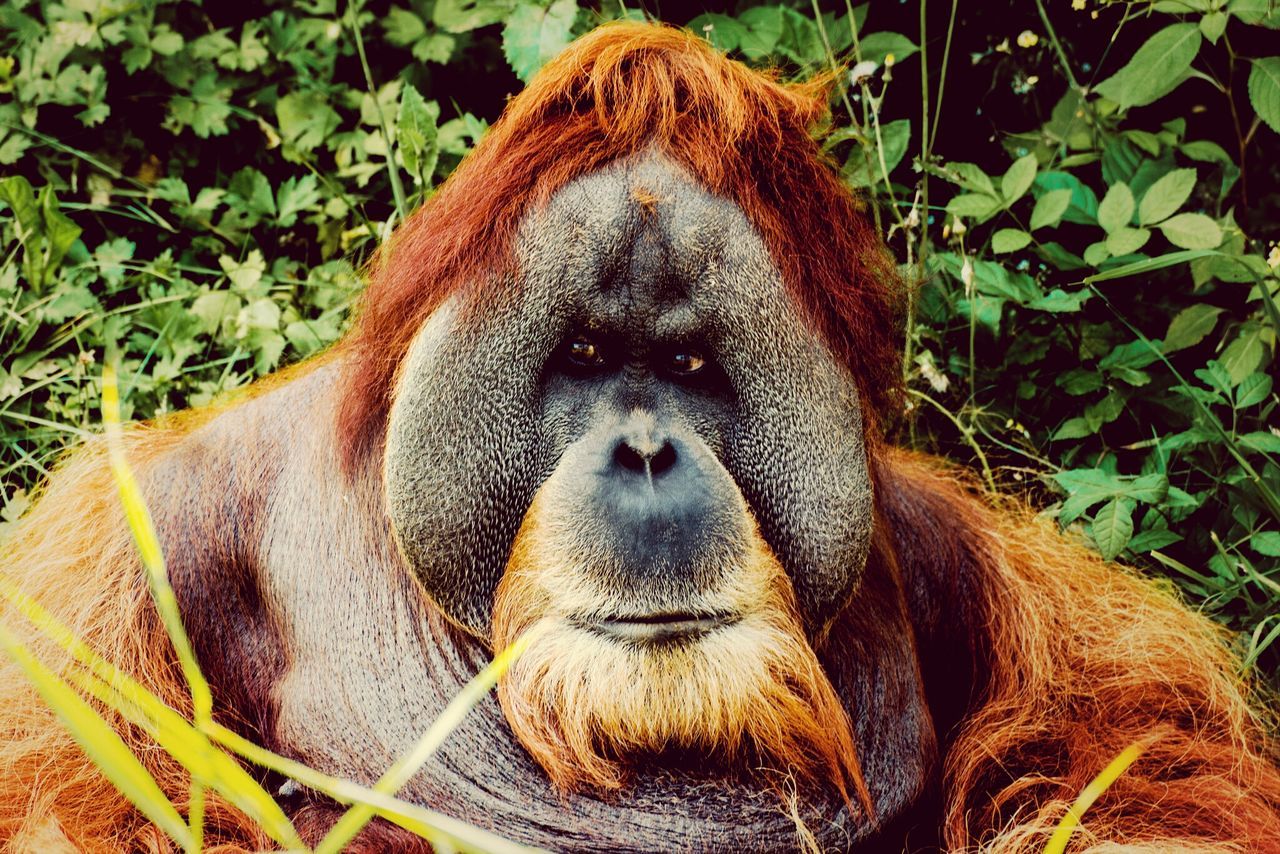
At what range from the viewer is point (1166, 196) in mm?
2549

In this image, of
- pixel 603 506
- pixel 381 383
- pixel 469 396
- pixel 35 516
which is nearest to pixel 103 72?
pixel 35 516

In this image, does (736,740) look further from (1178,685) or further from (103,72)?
(103,72)

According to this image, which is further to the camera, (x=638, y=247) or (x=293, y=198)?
(x=293, y=198)

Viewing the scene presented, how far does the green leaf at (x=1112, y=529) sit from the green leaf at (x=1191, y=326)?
1.65 feet

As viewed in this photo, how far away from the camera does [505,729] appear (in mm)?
1680

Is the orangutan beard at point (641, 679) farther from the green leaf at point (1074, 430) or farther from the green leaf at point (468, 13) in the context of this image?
the green leaf at point (468, 13)

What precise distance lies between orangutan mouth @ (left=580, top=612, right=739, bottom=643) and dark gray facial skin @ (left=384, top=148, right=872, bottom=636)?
13 cm

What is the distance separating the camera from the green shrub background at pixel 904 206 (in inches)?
99.0

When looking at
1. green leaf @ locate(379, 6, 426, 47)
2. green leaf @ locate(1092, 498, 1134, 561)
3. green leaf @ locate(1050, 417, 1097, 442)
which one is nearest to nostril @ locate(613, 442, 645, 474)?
green leaf @ locate(1092, 498, 1134, 561)

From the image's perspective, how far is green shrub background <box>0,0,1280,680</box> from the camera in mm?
2516

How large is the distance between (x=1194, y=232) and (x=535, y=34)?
134 centimetres

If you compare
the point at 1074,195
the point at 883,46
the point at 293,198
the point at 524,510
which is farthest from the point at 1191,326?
the point at 293,198

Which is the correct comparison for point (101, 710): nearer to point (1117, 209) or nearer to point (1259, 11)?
point (1117, 209)

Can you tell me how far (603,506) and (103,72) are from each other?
6.98 feet
